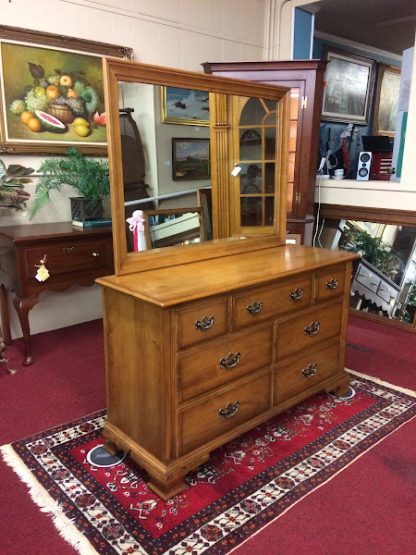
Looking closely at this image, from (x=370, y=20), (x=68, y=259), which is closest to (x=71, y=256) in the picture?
(x=68, y=259)

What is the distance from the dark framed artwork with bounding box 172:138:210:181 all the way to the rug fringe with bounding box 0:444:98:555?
145cm

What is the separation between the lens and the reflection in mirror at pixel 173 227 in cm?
209

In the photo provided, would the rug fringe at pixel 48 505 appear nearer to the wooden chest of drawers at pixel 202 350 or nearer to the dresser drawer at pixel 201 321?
the wooden chest of drawers at pixel 202 350

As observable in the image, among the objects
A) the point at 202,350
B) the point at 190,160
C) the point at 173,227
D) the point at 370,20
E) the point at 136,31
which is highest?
the point at 370,20

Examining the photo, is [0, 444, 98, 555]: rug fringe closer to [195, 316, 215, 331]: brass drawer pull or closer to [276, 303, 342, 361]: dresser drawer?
[195, 316, 215, 331]: brass drawer pull

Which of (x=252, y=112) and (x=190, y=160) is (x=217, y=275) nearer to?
(x=190, y=160)

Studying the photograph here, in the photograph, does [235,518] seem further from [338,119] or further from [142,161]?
[338,119]

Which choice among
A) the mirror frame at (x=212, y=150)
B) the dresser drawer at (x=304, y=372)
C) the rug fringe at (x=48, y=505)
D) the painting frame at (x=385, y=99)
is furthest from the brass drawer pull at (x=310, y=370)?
the painting frame at (x=385, y=99)

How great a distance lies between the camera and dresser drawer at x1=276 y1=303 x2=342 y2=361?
2184 millimetres

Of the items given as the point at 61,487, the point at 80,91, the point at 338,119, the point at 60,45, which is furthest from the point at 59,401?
the point at 338,119

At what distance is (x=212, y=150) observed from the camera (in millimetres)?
2314

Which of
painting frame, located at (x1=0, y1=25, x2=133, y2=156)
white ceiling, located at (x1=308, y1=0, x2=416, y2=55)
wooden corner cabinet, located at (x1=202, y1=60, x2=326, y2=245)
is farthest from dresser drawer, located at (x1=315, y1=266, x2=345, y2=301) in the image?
white ceiling, located at (x1=308, y1=0, x2=416, y2=55)

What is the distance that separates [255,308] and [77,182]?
1.76 metres

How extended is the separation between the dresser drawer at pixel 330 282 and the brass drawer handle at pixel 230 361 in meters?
0.60
